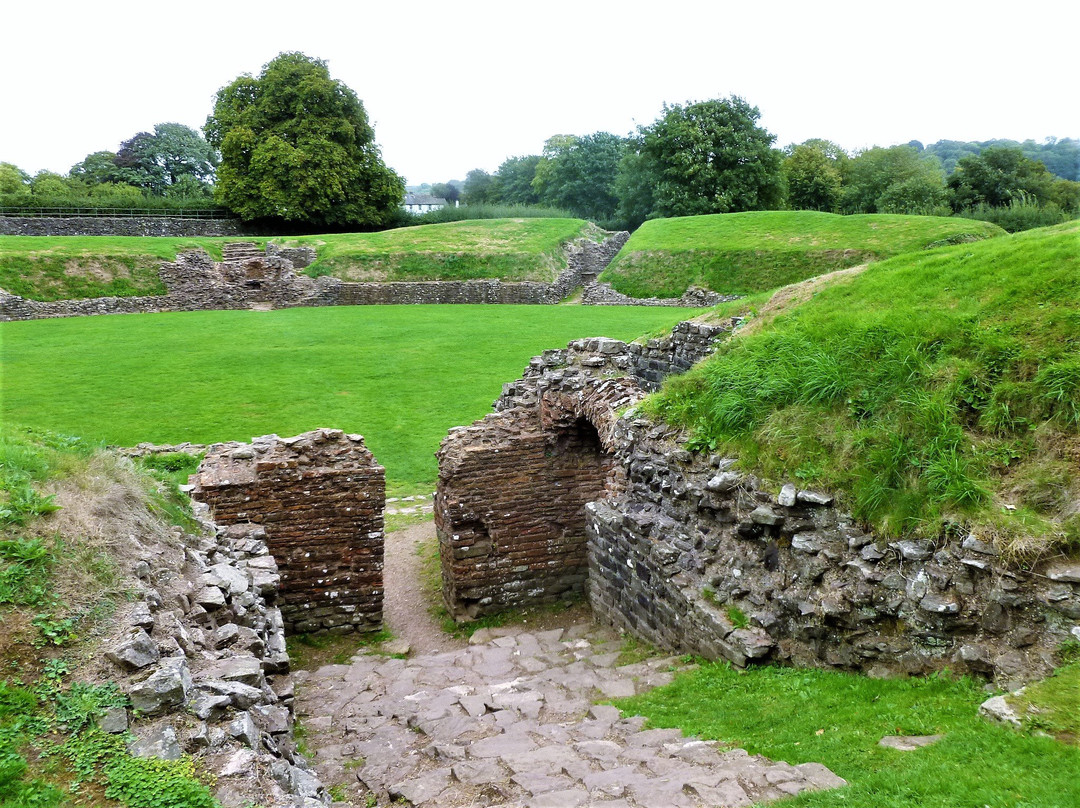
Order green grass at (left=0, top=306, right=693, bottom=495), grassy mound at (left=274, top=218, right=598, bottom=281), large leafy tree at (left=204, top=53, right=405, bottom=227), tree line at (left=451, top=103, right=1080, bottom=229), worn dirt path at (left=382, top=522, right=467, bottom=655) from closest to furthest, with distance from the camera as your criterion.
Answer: worn dirt path at (left=382, top=522, right=467, bottom=655), green grass at (left=0, top=306, right=693, bottom=495), grassy mound at (left=274, top=218, right=598, bottom=281), large leafy tree at (left=204, top=53, right=405, bottom=227), tree line at (left=451, top=103, right=1080, bottom=229)

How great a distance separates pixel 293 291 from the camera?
36.8 meters

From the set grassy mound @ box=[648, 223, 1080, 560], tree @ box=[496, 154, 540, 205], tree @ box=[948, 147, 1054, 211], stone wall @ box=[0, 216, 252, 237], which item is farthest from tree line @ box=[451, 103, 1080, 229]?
grassy mound @ box=[648, 223, 1080, 560]

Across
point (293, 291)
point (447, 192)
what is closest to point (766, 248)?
point (293, 291)

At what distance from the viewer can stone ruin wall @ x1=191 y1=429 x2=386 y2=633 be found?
8.88m

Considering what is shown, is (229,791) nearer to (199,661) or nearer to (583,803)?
(199,661)

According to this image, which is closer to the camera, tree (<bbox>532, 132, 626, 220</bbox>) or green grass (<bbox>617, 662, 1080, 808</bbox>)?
green grass (<bbox>617, 662, 1080, 808</bbox>)

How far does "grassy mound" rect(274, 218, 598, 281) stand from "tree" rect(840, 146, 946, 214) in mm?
25012

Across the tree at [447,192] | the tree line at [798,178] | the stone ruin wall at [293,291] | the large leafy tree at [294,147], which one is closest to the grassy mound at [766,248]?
the stone ruin wall at [293,291]

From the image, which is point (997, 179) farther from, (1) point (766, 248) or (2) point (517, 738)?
(2) point (517, 738)

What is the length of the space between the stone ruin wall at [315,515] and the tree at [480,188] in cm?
8617

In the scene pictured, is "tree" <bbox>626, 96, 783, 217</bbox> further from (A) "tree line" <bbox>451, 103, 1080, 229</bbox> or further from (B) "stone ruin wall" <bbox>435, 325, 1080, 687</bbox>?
(B) "stone ruin wall" <bbox>435, 325, 1080, 687</bbox>

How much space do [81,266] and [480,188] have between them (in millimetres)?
70164

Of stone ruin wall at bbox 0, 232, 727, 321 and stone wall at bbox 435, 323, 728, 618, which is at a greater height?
stone ruin wall at bbox 0, 232, 727, 321

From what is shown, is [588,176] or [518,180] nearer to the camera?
[588,176]
